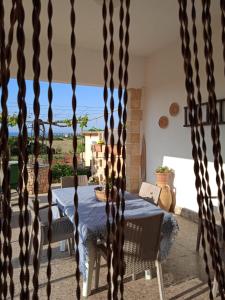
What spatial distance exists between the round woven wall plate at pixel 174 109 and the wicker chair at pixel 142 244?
319 cm

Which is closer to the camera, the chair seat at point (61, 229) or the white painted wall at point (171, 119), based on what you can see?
the chair seat at point (61, 229)

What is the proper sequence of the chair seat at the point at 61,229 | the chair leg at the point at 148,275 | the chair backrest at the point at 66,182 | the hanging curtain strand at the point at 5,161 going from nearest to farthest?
the hanging curtain strand at the point at 5,161, the chair leg at the point at 148,275, the chair seat at the point at 61,229, the chair backrest at the point at 66,182

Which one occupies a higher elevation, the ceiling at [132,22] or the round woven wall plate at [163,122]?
the ceiling at [132,22]

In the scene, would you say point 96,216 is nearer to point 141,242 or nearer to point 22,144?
point 141,242

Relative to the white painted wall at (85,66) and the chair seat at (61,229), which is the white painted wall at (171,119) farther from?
the chair seat at (61,229)

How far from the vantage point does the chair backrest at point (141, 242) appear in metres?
2.04

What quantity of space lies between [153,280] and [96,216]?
0.82 meters

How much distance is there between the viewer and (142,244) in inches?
83.1

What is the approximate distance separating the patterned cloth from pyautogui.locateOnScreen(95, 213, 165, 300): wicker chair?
12 centimetres

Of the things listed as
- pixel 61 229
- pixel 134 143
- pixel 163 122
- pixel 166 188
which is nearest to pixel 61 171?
pixel 134 143

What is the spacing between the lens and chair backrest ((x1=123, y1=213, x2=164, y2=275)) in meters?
2.04

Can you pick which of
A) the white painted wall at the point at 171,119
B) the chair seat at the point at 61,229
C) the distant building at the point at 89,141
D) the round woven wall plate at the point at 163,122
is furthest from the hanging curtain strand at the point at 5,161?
the distant building at the point at 89,141

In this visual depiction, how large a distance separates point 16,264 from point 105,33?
274 cm

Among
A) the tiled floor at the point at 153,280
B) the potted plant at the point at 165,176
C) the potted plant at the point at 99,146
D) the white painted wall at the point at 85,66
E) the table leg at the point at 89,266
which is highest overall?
the white painted wall at the point at 85,66
